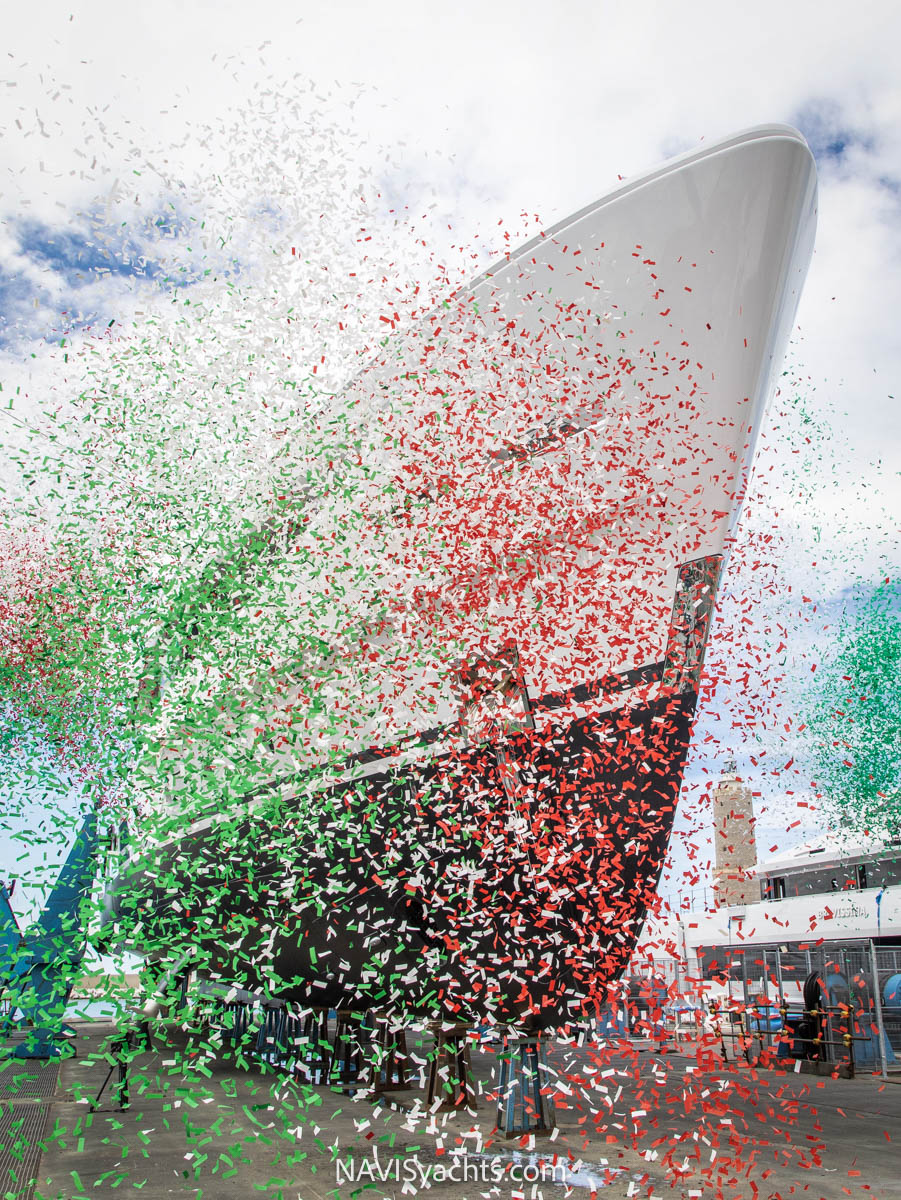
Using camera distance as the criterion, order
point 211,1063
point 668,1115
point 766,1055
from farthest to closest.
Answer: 1. point 211,1063
2. point 668,1115
3. point 766,1055

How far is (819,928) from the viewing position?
14.1 m

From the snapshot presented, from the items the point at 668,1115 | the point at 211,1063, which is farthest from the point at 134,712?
the point at 211,1063

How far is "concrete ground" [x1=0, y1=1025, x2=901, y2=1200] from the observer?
5.37 meters

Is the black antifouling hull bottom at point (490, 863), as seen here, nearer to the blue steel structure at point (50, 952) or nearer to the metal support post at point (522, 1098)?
the blue steel structure at point (50, 952)

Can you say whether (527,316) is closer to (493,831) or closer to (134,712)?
(493,831)

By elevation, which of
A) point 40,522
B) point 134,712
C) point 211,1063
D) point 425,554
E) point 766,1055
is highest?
point 40,522

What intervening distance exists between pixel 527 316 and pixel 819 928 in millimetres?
12890
